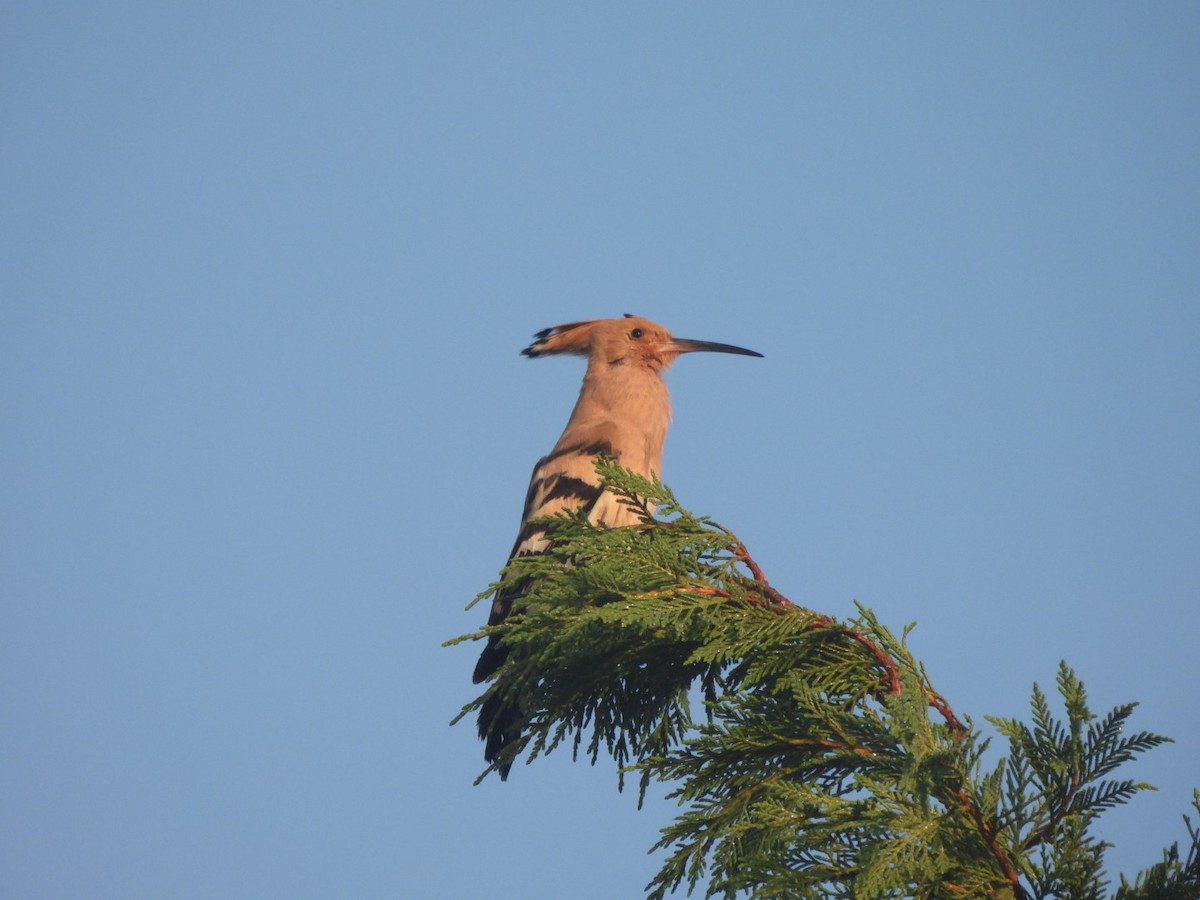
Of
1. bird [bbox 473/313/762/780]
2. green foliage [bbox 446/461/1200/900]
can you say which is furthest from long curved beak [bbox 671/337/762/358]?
green foliage [bbox 446/461/1200/900]

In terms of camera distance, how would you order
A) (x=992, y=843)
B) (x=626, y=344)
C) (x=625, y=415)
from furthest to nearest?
(x=626, y=344) → (x=625, y=415) → (x=992, y=843)

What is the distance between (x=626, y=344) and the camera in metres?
6.71

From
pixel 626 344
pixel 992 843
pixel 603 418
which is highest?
pixel 626 344

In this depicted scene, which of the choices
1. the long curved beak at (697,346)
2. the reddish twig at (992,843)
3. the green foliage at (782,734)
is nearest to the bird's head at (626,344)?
the long curved beak at (697,346)

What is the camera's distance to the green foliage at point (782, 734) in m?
2.15

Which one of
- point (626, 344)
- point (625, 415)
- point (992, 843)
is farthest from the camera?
point (626, 344)

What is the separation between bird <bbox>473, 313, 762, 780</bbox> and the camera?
555cm

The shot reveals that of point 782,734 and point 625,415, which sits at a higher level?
point 625,415

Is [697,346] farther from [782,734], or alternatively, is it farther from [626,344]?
[782,734]

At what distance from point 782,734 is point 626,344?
4.32 meters

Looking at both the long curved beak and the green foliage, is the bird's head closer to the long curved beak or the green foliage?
the long curved beak

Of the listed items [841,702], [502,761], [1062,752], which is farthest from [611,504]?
[1062,752]

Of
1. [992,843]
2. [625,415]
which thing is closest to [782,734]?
[992,843]

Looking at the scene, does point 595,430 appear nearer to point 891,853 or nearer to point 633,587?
point 633,587
